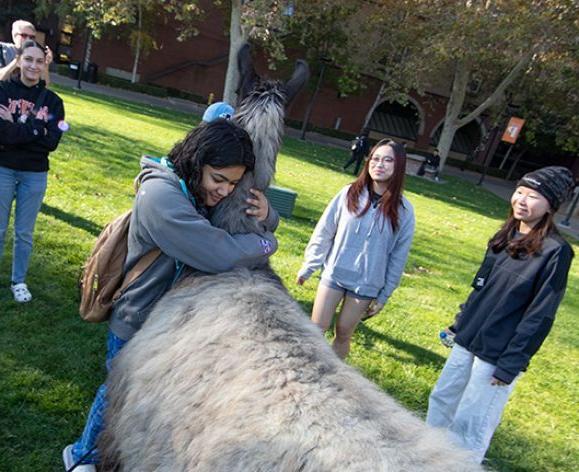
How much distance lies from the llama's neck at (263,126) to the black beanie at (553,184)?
5.67 feet

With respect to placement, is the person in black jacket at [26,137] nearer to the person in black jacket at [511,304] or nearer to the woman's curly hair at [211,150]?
the woman's curly hair at [211,150]

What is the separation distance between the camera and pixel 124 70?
3331cm

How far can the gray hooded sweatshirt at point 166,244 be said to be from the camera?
1979mm

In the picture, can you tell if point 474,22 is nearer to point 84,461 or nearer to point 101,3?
point 101,3

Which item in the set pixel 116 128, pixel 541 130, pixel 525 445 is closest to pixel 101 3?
pixel 116 128

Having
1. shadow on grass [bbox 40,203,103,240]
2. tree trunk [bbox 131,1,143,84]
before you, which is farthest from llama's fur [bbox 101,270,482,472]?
tree trunk [bbox 131,1,143,84]

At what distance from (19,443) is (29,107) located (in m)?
2.55

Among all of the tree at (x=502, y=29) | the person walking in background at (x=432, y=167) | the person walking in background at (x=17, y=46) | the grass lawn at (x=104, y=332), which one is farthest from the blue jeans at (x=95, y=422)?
the person walking in background at (x=432, y=167)

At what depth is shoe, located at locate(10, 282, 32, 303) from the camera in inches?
172

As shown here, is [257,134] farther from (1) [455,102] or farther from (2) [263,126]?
(1) [455,102]

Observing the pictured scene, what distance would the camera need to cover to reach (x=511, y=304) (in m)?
3.15

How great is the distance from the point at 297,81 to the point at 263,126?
1.42ft

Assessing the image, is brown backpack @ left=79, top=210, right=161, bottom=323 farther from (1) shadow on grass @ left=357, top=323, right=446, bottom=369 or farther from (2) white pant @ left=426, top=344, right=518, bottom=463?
(1) shadow on grass @ left=357, top=323, right=446, bottom=369

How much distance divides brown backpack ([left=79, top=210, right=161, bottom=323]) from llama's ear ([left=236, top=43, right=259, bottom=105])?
34.0 inches
